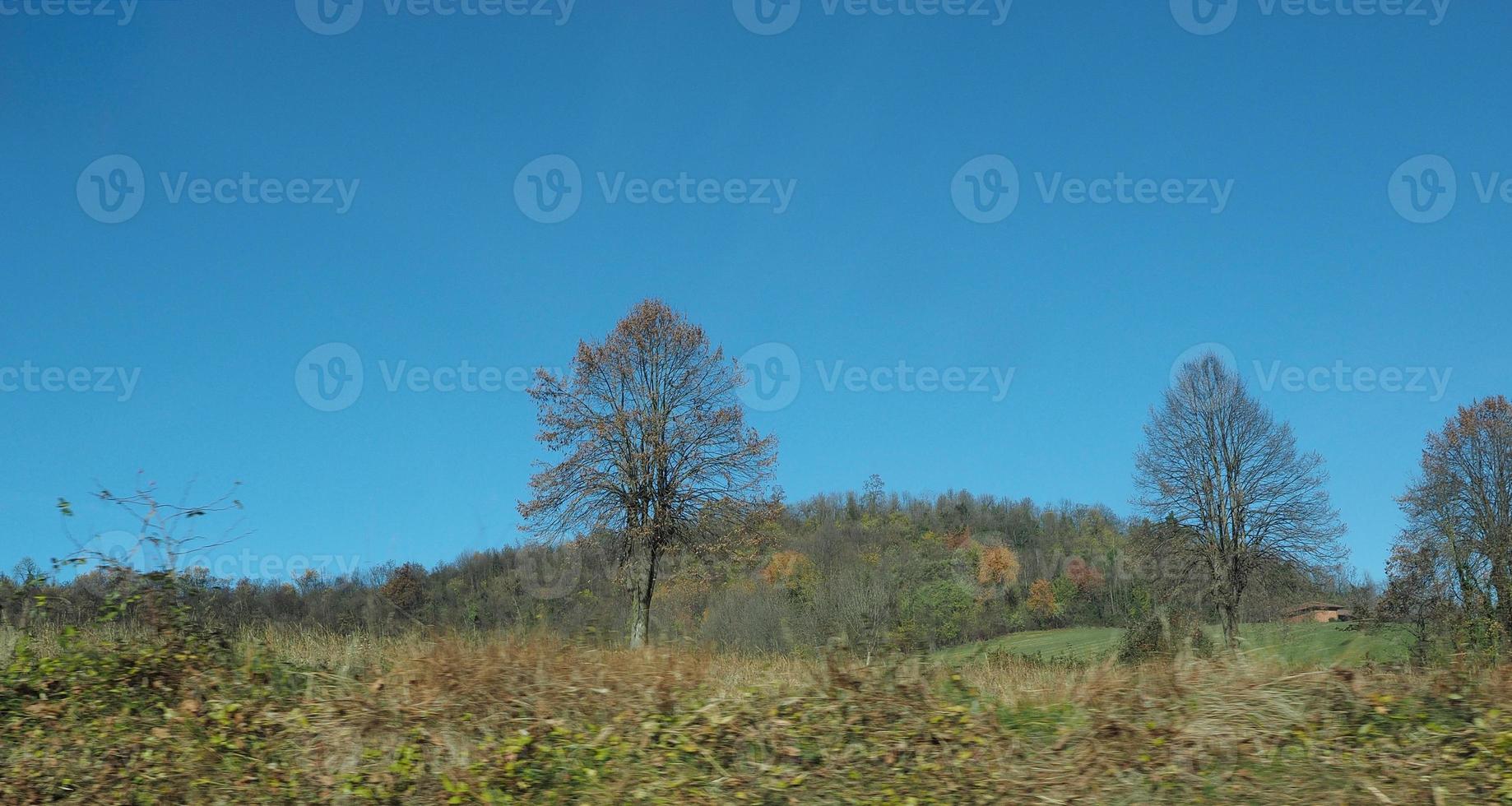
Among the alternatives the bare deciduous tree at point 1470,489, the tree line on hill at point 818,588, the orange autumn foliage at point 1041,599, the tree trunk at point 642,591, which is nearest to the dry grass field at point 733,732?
the tree line on hill at point 818,588

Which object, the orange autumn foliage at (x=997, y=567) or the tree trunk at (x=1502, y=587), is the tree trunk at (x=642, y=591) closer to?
the tree trunk at (x=1502, y=587)

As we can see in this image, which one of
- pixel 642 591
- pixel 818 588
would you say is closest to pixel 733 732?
pixel 642 591

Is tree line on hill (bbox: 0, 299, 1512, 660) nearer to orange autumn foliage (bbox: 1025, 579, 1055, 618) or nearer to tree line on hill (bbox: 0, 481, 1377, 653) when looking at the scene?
tree line on hill (bbox: 0, 481, 1377, 653)

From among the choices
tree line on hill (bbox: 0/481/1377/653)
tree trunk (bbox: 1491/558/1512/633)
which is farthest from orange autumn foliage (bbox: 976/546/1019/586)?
tree trunk (bbox: 1491/558/1512/633)

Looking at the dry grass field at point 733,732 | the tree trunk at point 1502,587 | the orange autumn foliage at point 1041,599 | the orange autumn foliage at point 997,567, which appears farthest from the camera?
the orange autumn foliage at point 997,567

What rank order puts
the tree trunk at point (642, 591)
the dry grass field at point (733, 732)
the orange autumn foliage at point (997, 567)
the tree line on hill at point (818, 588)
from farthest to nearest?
the orange autumn foliage at point (997, 567) < the tree trunk at point (642, 591) < the tree line on hill at point (818, 588) < the dry grass field at point (733, 732)

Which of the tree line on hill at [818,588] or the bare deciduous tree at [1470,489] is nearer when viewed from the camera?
the tree line on hill at [818,588]

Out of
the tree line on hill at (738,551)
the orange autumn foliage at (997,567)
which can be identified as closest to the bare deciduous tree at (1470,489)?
the tree line on hill at (738,551)

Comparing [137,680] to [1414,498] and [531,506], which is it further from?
[1414,498]

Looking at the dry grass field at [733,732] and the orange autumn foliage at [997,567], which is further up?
the orange autumn foliage at [997,567]

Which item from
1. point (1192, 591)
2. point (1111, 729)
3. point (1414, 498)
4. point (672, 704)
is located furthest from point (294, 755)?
point (1414, 498)

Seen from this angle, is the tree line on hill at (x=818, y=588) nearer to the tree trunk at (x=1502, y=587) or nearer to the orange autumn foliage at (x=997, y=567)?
the orange autumn foliage at (x=997, y=567)

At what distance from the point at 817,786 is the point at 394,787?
2.59 meters

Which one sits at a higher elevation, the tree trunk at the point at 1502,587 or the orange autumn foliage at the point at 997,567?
the orange autumn foliage at the point at 997,567
